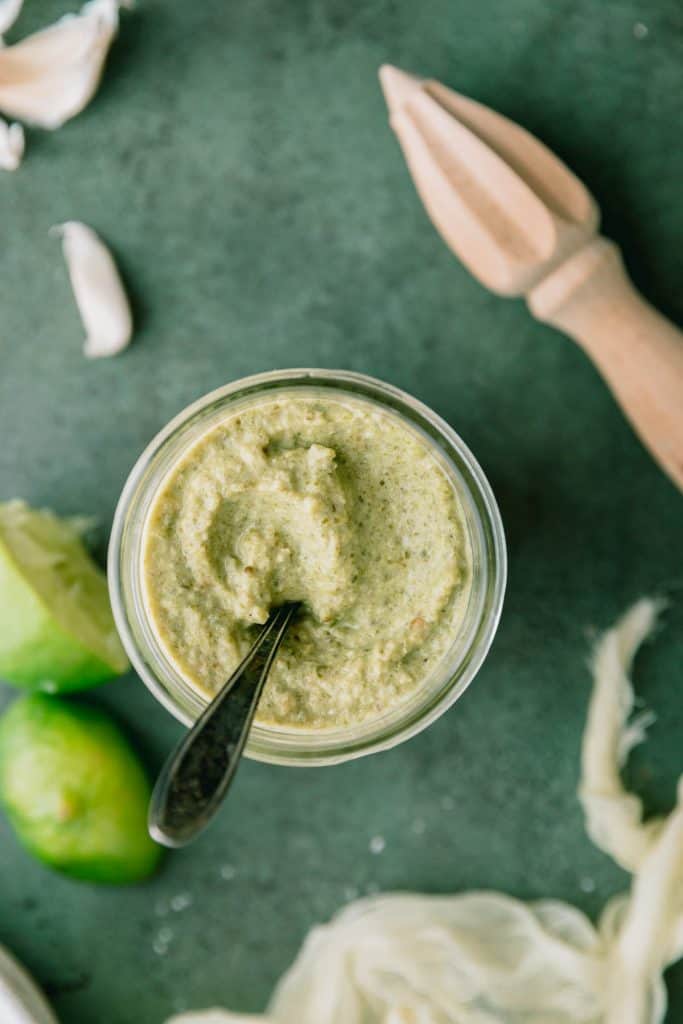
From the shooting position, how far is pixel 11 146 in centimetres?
114

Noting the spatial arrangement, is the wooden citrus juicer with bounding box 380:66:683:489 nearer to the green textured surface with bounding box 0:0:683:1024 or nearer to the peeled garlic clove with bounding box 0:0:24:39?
the green textured surface with bounding box 0:0:683:1024

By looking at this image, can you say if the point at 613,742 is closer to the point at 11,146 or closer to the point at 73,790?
the point at 73,790

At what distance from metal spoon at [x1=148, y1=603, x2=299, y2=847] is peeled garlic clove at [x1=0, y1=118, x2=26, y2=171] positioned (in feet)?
2.06

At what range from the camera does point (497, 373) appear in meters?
1.14

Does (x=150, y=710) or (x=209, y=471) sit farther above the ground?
(x=209, y=471)

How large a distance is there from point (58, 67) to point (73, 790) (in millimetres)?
738

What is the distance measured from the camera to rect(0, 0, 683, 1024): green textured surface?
1137 mm

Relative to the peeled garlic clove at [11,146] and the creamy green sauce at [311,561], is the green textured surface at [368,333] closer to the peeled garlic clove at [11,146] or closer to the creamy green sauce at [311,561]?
the peeled garlic clove at [11,146]

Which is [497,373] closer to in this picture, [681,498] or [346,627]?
[681,498]

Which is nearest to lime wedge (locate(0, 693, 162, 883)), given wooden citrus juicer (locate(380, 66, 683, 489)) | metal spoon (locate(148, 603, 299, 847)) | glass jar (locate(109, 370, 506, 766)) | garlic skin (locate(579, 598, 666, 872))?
glass jar (locate(109, 370, 506, 766))

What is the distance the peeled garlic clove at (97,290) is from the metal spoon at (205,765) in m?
0.44

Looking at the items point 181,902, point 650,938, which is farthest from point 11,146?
point 650,938

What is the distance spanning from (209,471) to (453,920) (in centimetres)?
57

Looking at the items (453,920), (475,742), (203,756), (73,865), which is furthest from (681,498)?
(73,865)
